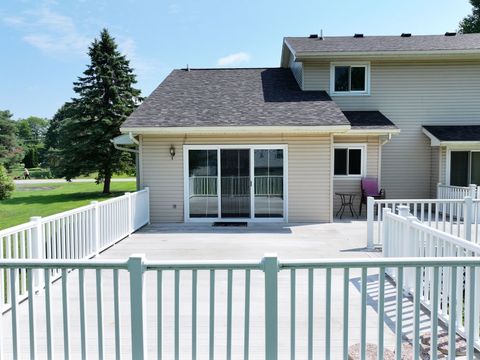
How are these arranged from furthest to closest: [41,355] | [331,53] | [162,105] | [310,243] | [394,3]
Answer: [394,3]
[331,53]
[162,105]
[310,243]
[41,355]

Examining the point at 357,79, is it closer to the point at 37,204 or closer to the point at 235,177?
the point at 235,177

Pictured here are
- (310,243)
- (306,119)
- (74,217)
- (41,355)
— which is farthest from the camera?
(306,119)

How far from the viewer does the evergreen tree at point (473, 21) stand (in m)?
25.3

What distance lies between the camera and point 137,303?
7.43 feet

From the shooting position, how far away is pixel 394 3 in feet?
47.6

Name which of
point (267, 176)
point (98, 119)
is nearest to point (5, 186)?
point (98, 119)

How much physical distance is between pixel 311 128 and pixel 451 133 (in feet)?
18.3

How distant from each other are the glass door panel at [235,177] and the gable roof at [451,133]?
6.17 metres

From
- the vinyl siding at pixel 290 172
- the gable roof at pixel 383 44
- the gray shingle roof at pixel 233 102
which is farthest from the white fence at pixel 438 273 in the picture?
the gable roof at pixel 383 44

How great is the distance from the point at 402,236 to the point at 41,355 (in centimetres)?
431

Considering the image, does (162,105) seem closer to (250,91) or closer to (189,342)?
(250,91)

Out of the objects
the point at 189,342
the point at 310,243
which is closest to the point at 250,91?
the point at 310,243

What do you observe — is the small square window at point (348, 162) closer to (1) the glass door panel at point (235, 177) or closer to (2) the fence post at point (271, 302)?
(1) the glass door panel at point (235, 177)

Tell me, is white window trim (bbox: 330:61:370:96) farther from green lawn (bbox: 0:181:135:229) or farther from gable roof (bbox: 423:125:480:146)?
green lawn (bbox: 0:181:135:229)
